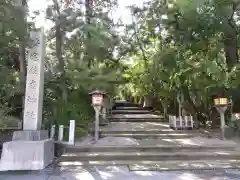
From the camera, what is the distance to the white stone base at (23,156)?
6320 millimetres

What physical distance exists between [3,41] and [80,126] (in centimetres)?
405

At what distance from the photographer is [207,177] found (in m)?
5.64

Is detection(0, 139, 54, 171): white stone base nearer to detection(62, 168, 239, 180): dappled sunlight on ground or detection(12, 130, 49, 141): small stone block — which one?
detection(12, 130, 49, 141): small stone block

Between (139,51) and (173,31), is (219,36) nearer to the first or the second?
(173,31)

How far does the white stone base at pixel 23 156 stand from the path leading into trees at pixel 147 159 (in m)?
0.25

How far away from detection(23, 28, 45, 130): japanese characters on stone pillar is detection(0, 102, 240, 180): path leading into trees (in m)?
1.23

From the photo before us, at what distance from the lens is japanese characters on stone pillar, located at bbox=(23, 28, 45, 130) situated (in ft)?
23.2

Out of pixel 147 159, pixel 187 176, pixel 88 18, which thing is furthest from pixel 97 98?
pixel 187 176

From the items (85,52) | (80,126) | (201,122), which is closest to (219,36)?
(201,122)

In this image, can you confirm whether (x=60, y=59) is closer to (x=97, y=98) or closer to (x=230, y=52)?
(x=97, y=98)

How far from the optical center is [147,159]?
23.7 ft

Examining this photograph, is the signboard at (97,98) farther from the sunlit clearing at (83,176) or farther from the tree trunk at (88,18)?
the sunlit clearing at (83,176)

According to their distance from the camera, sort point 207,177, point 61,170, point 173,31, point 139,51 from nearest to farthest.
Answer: point 207,177 → point 61,170 → point 173,31 → point 139,51

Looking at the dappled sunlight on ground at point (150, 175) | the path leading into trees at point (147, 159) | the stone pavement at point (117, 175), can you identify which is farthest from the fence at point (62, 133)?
the dappled sunlight on ground at point (150, 175)
